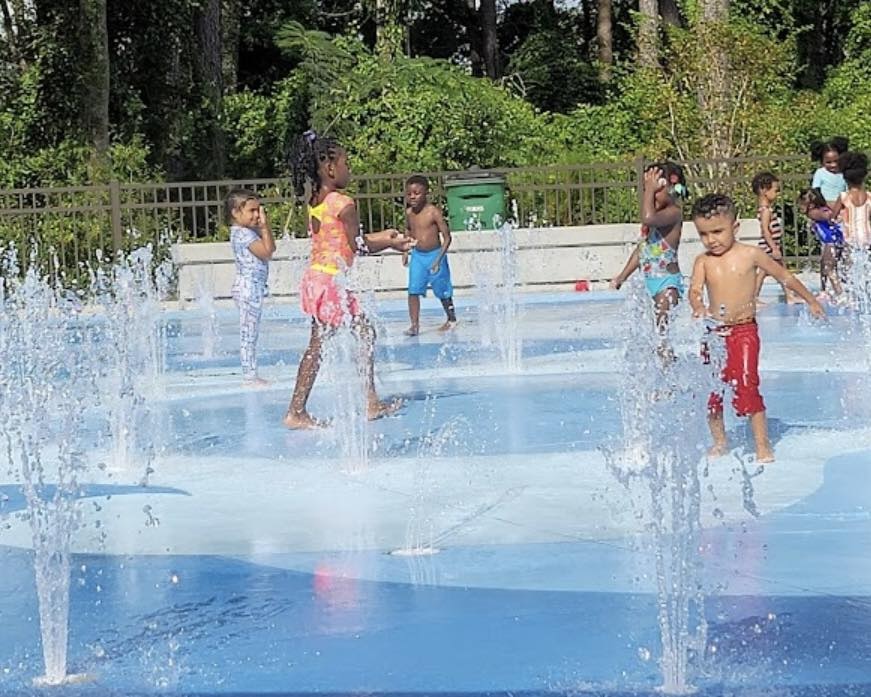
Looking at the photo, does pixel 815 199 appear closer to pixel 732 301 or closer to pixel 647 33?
pixel 732 301

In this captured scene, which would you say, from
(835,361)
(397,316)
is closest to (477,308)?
(397,316)

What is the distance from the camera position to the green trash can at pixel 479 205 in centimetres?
2064

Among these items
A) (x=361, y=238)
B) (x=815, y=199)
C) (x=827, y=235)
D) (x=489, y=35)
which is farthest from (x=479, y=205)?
(x=489, y=35)

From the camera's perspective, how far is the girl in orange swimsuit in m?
8.99

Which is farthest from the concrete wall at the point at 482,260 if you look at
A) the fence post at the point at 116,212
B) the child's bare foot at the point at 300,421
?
the child's bare foot at the point at 300,421

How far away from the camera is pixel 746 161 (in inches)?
829

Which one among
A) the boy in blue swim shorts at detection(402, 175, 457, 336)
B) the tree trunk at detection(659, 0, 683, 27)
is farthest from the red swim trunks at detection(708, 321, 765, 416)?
the tree trunk at detection(659, 0, 683, 27)

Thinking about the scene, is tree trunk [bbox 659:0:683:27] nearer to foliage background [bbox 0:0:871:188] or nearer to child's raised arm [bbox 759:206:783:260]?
foliage background [bbox 0:0:871:188]

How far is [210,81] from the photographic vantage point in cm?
3070

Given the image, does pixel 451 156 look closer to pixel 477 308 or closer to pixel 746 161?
pixel 746 161

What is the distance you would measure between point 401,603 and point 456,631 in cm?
39

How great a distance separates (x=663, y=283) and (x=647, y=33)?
69.5ft

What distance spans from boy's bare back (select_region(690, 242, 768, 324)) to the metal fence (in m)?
13.1

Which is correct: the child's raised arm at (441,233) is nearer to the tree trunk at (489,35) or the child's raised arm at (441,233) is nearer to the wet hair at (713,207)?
the wet hair at (713,207)
